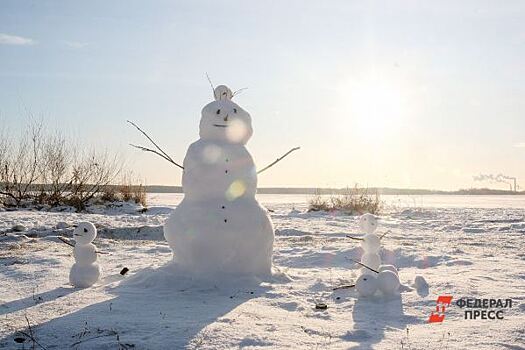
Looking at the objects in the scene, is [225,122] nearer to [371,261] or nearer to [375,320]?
[371,261]

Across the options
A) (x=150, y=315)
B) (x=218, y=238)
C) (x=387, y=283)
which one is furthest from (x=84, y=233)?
(x=387, y=283)

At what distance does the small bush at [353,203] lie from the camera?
15.6 metres

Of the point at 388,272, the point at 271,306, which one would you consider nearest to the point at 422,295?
the point at 388,272

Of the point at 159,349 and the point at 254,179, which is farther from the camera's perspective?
the point at 254,179

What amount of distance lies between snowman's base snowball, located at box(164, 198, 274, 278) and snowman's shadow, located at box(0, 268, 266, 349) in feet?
0.76

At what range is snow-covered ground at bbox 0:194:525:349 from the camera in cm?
315

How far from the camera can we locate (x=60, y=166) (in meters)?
15.8

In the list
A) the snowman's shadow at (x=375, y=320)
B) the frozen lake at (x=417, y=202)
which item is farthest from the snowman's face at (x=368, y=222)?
the frozen lake at (x=417, y=202)

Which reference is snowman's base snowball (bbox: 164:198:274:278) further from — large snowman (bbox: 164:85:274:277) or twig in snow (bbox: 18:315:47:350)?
twig in snow (bbox: 18:315:47:350)

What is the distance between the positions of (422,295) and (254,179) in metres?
2.02

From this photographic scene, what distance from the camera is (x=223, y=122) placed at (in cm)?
523

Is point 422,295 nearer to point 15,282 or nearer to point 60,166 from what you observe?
point 15,282

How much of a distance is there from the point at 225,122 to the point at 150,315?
89.2 inches

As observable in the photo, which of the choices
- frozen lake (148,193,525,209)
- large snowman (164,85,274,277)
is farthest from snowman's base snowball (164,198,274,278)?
frozen lake (148,193,525,209)
